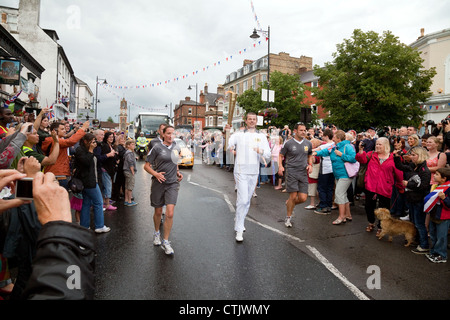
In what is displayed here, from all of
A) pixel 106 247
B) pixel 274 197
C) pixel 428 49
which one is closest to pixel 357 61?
pixel 428 49

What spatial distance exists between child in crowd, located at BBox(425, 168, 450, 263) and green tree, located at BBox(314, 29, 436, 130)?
64.0 feet

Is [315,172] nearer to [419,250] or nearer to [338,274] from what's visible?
[419,250]

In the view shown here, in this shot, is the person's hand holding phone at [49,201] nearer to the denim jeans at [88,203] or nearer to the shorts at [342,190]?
the denim jeans at [88,203]

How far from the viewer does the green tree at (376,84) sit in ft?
72.7

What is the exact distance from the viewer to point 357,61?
2342 cm

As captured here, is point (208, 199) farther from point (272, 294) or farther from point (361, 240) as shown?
point (272, 294)

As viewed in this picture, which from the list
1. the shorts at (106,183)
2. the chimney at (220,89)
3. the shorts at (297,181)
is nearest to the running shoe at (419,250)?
the shorts at (297,181)

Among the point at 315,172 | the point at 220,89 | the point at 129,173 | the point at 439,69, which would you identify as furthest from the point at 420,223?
the point at 220,89

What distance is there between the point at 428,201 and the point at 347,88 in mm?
21655

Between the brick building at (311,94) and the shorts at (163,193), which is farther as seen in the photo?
the brick building at (311,94)

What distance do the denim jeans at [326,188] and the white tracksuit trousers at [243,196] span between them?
299 cm

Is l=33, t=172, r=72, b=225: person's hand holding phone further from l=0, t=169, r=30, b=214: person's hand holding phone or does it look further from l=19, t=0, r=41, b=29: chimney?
l=19, t=0, r=41, b=29: chimney

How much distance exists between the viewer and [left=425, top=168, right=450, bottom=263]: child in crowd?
4.48 m
